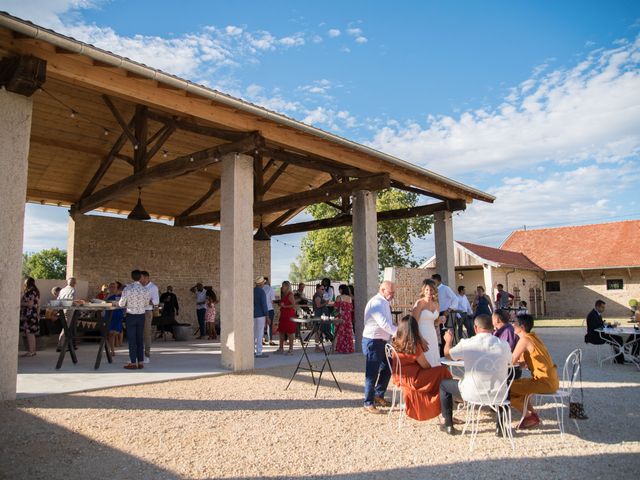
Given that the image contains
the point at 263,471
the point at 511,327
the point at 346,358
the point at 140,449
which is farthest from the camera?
the point at 346,358

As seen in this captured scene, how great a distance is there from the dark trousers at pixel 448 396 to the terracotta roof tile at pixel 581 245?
69.6ft

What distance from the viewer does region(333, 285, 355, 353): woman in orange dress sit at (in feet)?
30.0

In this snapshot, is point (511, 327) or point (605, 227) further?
point (605, 227)

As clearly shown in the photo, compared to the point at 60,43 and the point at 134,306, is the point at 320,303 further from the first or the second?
the point at 60,43

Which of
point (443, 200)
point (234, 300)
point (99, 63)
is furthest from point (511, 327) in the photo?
point (443, 200)

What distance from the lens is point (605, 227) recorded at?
25.8m

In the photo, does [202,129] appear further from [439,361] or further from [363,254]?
[439,361]

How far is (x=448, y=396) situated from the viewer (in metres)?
4.32

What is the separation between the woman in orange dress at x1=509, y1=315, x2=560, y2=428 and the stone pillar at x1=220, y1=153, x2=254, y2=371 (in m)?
3.78

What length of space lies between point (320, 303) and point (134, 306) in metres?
3.64

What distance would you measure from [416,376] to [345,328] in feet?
15.5

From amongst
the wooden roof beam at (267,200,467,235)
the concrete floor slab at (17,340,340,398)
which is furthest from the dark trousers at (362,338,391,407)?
the wooden roof beam at (267,200,467,235)

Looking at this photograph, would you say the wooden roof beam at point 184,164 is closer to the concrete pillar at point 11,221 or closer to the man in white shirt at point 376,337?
the concrete pillar at point 11,221

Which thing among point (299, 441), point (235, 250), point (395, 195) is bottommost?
point (299, 441)
